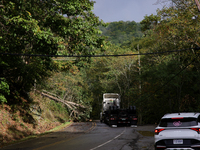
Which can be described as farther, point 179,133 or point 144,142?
point 144,142

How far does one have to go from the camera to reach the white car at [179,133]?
26.0 feet

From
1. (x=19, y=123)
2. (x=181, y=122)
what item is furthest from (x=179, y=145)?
(x=19, y=123)

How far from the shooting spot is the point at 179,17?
2408 centimetres

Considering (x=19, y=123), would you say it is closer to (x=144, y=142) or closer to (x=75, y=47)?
(x=75, y=47)

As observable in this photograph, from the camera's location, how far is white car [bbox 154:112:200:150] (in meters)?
7.91

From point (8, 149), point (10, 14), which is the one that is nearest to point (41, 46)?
point (10, 14)

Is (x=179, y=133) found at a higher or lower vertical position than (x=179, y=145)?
higher

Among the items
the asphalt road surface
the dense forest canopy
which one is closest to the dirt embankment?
the dense forest canopy

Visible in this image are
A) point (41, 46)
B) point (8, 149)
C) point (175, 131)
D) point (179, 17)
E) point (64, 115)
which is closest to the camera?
point (175, 131)

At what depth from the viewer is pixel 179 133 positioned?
802 cm

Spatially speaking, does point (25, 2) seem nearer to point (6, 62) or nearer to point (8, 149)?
point (6, 62)

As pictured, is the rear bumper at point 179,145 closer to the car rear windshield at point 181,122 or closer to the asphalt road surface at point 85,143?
the car rear windshield at point 181,122

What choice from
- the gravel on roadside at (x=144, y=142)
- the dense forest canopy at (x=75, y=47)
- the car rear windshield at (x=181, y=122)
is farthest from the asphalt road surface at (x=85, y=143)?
the car rear windshield at (x=181, y=122)

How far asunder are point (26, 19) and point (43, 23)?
145cm
